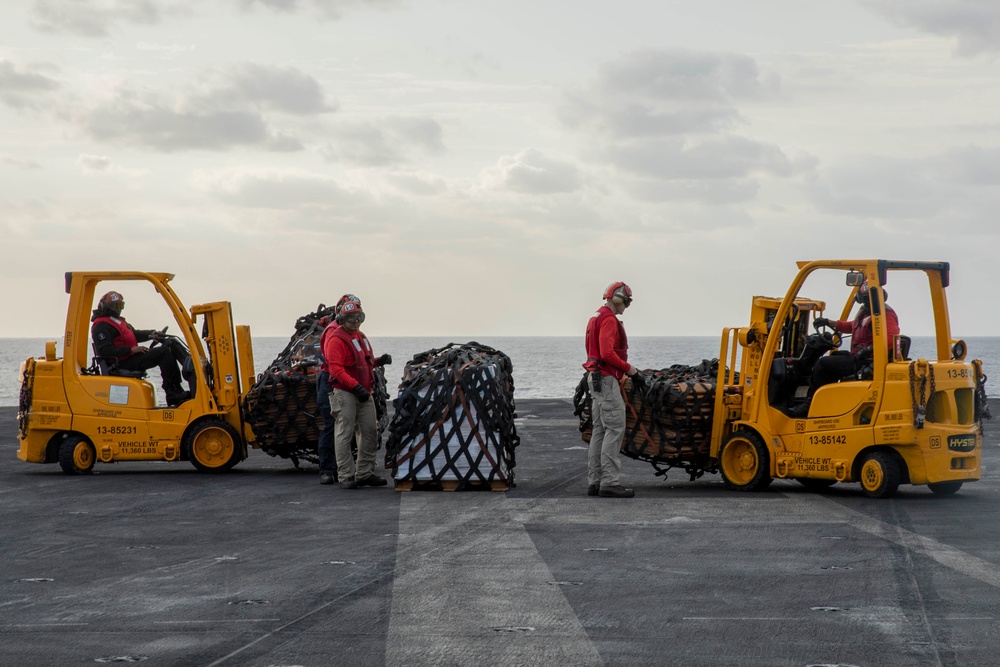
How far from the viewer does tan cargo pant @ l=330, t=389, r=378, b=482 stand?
A: 13.6 m

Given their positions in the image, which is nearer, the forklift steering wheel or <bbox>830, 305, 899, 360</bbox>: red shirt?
<bbox>830, 305, 899, 360</bbox>: red shirt

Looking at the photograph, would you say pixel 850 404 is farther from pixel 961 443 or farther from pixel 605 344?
pixel 605 344

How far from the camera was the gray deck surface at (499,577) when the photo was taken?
6.32 m

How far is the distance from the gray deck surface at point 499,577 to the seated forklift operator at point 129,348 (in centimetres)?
226

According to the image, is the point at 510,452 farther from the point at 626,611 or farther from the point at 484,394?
the point at 626,611

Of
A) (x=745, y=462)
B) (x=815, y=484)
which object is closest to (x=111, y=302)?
(x=745, y=462)

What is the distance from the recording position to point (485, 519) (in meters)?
10.8

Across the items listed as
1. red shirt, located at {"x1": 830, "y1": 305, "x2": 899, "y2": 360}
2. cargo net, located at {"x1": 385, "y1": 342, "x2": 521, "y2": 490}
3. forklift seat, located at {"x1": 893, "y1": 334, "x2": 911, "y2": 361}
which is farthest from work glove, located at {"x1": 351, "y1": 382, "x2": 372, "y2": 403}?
forklift seat, located at {"x1": 893, "y1": 334, "x2": 911, "y2": 361}

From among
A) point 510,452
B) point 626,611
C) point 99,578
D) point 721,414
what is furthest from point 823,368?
point 99,578

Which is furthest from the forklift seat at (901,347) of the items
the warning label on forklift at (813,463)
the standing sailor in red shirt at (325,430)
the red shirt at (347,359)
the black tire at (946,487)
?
the standing sailor in red shirt at (325,430)

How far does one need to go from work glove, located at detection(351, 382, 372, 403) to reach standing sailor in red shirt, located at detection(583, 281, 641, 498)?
2547mm

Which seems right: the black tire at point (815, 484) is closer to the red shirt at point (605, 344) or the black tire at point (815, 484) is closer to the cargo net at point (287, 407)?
the red shirt at point (605, 344)

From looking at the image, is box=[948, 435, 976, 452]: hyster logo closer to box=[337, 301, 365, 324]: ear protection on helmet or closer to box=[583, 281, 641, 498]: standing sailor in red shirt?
box=[583, 281, 641, 498]: standing sailor in red shirt

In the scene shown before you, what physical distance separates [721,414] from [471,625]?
6.98 metres
